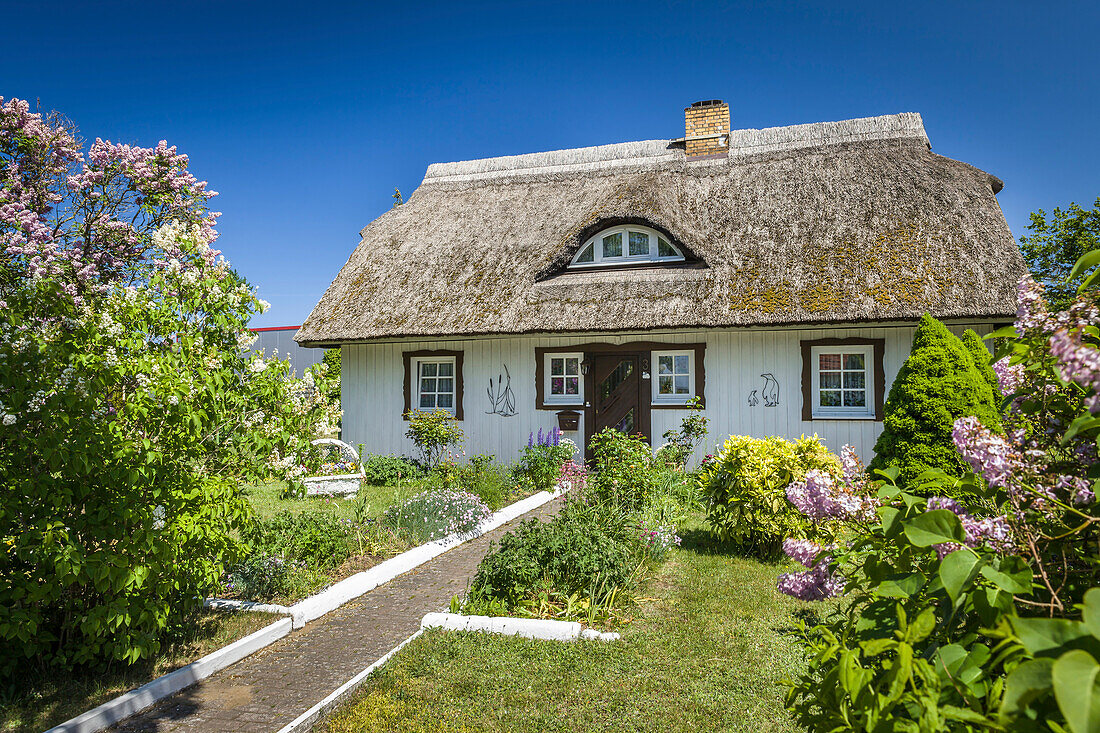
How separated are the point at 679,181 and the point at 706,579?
9258 mm

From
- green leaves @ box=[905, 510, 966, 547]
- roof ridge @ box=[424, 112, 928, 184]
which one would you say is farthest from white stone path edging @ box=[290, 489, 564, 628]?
roof ridge @ box=[424, 112, 928, 184]

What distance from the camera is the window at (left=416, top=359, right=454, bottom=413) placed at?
1299 centimetres

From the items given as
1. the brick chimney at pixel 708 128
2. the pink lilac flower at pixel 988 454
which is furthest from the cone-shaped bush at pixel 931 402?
the brick chimney at pixel 708 128

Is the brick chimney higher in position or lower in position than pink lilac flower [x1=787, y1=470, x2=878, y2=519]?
higher

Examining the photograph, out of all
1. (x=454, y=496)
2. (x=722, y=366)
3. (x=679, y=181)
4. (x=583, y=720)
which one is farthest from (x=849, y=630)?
(x=679, y=181)

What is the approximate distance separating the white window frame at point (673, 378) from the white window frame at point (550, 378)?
4.21ft

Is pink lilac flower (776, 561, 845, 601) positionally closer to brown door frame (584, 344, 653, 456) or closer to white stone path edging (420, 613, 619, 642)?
white stone path edging (420, 613, 619, 642)

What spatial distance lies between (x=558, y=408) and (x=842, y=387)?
477cm

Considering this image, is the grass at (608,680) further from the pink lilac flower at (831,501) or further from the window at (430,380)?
the window at (430,380)

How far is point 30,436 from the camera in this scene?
3.50m

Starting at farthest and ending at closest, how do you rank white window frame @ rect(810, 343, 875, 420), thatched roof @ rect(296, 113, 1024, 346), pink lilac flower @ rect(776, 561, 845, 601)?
white window frame @ rect(810, 343, 875, 420), thatched roof @ rect(296, 113, 1024, 346), pink lilac flower @ rect(776, 561, 845, 601)

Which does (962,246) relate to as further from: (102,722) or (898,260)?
(102,722)

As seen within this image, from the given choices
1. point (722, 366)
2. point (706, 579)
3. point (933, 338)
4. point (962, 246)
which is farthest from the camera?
point (722, 366)

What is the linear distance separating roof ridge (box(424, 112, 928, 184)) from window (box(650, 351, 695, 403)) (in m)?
4.87
